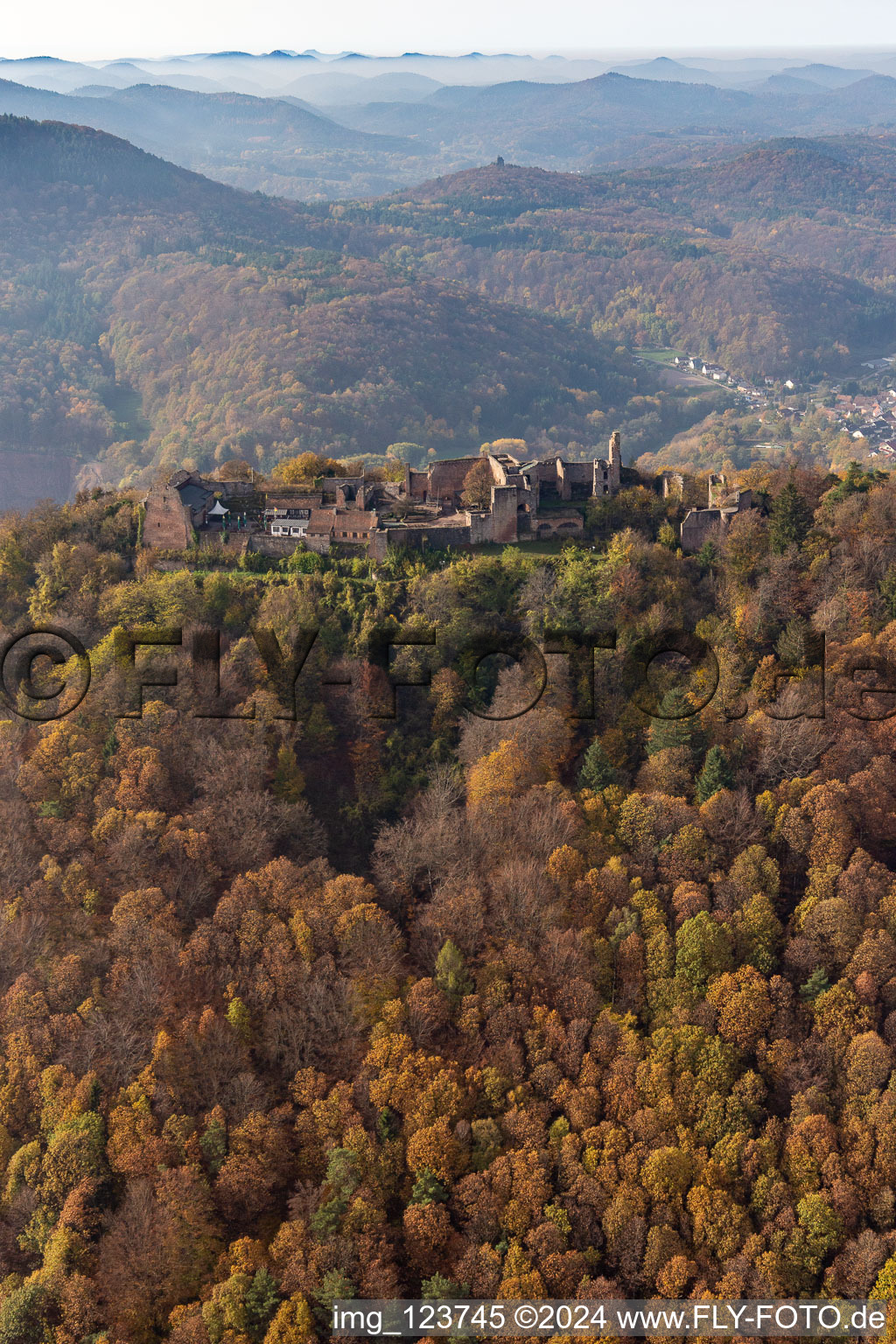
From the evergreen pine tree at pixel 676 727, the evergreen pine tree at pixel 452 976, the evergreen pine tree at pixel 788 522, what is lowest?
the evergreen pine tree at pixel 452 976

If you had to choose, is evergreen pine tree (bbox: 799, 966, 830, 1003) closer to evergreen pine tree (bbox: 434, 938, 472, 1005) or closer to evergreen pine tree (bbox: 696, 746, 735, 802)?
evergreen pine tree (bbox: 696, 746, 735, 802)

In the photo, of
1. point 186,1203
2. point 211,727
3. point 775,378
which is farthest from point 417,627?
point 775,378

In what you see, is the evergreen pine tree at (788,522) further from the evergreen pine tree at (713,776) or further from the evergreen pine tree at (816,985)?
the evergreen pine tree at (816,985)

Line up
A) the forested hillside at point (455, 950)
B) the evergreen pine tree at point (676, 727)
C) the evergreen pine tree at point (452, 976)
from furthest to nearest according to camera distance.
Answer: the evergreen pine tree at point (676, 727) → the evergreen pine tree at point (452, 976) → the forested hillside at point (455, 950)

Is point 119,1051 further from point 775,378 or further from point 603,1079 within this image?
point 775,378

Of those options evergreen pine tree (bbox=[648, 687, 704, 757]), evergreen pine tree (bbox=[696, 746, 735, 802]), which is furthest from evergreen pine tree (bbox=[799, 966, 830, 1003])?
evergreen pine tree (bbox=[648, 687, 704, 757])

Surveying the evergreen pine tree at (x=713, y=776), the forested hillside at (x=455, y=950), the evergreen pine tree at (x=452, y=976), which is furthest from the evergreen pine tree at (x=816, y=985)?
the evergreen pine tree at (x=452, y=976)

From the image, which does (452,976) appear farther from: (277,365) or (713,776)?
(277,365)

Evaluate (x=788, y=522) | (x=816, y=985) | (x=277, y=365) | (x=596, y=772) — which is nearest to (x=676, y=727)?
(x=596, y=772)
